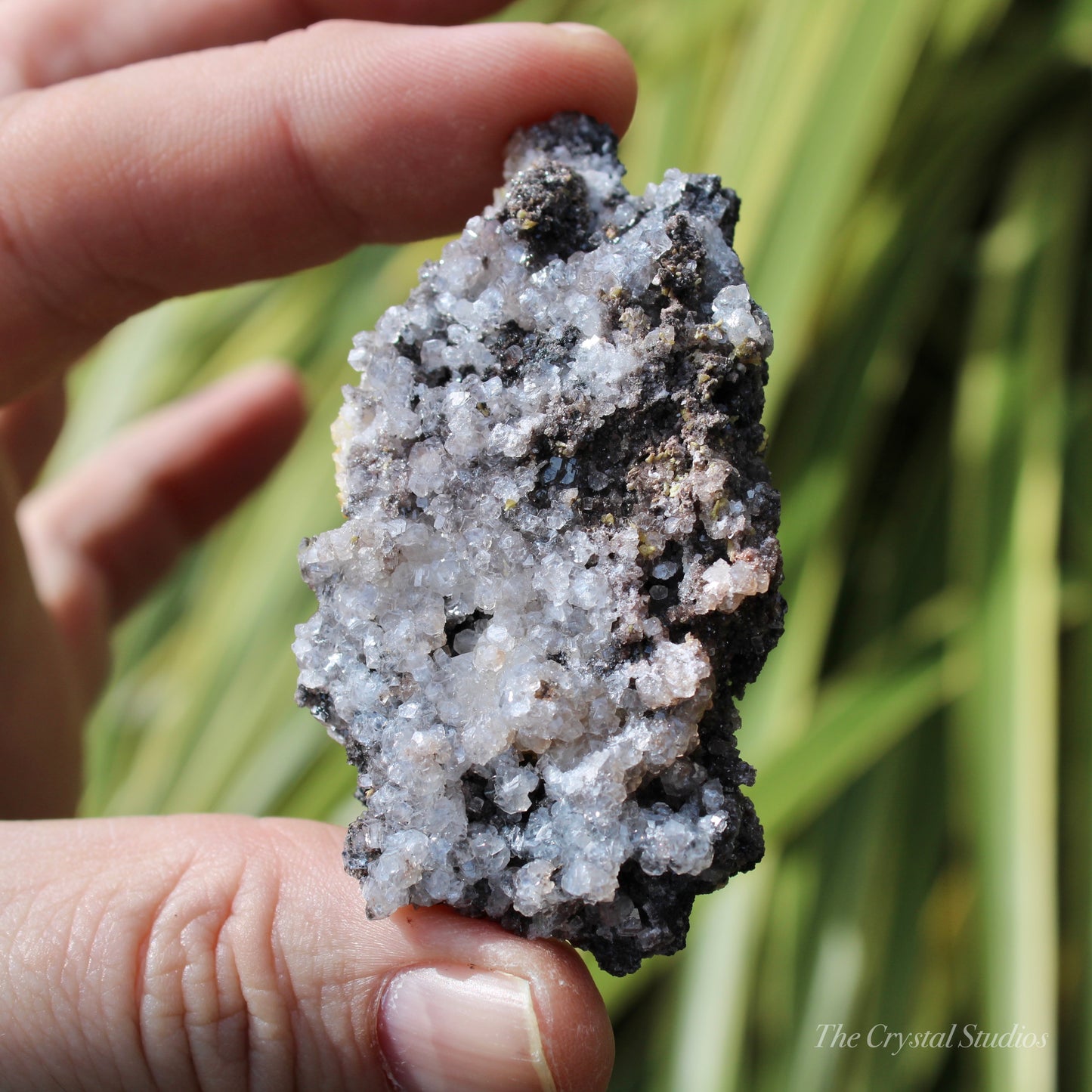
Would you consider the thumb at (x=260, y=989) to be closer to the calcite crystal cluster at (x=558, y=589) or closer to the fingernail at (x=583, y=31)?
the calcite crystal cluster at (x=558, y=589)

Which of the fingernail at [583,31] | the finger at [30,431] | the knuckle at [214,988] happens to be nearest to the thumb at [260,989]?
the knuckle at [214,988]

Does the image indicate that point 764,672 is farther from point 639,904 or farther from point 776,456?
point 639,904

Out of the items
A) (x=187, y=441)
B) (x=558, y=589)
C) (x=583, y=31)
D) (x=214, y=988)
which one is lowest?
(x=187, y=441)

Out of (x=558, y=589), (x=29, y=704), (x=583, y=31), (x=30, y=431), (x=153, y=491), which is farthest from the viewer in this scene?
(x=153, y=491)

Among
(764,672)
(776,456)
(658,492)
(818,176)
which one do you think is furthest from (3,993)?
(818,176)

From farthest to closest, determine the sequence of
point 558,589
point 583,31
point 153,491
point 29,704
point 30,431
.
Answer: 1. point 153,491
2. point 30,431
3. point 29,704
4. point 583,31
5. point 558,589

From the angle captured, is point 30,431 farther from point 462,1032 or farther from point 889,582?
point 889,582

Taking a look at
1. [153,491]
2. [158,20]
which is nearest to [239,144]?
[158,20]
